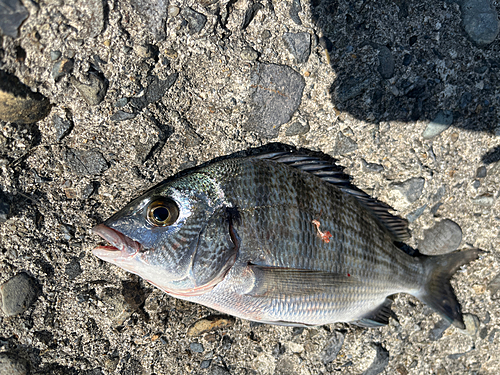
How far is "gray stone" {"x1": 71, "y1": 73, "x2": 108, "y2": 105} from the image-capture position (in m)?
1.66

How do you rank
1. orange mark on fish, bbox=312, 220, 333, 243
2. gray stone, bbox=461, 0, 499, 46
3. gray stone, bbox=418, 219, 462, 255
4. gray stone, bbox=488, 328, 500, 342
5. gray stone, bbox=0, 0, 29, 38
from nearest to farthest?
1. gray stone, bbox=0, 0, 29, 38
2. orange mark on fish, bbox=312, 220, 333, 243
3. gray stone, bbox=461, 0, 499, 46
4. gray stone, bbox=418, 219, 462, 255
5. gray stone, bbox=488, 328, 500, 342

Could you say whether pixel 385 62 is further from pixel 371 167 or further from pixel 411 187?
pixel 411 187

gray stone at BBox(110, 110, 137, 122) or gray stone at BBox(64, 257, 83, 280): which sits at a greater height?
gray stone at BBox(110, 110, 137, 122)

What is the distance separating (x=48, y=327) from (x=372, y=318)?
2.06 m

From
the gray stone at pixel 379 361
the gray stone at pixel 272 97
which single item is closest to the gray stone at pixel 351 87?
the gray stone at pixel 272 97

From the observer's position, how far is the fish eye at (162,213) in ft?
5.23

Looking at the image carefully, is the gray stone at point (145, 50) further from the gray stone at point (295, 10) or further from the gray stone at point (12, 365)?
the gray stone at point (12, 365)

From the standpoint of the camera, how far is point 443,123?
2.07m

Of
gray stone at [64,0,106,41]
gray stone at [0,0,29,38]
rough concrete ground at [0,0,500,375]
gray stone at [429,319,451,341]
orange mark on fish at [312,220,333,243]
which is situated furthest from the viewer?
gray stone at [429,319,451,341]

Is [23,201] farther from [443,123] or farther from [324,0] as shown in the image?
[443,123]

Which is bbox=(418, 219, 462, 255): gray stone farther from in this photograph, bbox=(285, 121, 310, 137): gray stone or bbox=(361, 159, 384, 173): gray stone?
bbox=(285, 121, 310, 137): gray stone

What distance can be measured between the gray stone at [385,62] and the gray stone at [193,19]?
3.54ft

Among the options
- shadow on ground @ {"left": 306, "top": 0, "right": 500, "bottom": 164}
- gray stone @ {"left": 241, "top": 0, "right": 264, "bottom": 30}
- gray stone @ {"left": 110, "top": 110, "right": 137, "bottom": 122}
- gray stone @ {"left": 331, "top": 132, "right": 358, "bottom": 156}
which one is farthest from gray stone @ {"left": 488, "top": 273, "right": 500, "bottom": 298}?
gray stone @ {"left": 110, "top": 110, "right": 137, "bottom": 122}

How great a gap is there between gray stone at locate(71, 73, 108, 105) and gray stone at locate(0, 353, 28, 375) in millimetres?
1526
